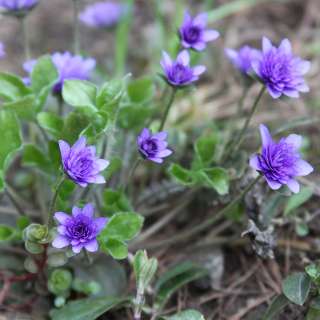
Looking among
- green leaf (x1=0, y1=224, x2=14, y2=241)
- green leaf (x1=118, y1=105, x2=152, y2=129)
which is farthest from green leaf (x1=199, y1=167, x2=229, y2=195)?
green leaf (x1=0, y1=224, x2=14, y2=241)

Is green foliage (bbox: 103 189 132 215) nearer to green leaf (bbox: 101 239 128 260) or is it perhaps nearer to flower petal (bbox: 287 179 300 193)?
green leaf (bbox: 101 239 128 260)

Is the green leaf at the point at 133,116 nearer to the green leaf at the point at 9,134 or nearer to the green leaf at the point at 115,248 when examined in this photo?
the green leaf at the point at 9,134

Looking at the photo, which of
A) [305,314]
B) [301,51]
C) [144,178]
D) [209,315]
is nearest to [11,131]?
[144,178]

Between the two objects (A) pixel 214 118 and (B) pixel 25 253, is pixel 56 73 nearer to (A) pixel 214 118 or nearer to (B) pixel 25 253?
(B) pixel 25 253

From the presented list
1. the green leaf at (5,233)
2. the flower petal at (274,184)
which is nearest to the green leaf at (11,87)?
the green leaf at (5,233)

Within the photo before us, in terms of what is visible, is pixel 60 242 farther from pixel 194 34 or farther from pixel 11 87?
pixel 194 34

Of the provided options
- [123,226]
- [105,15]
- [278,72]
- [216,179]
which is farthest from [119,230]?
[105,15]
